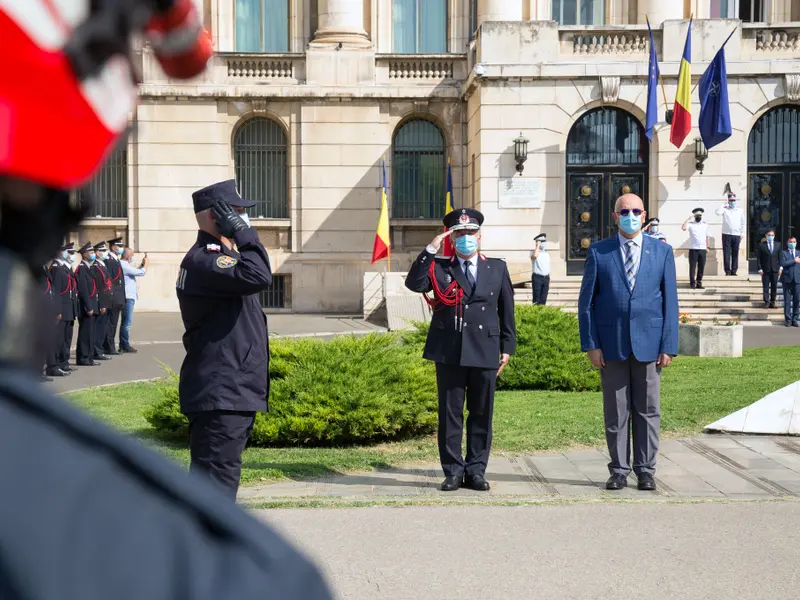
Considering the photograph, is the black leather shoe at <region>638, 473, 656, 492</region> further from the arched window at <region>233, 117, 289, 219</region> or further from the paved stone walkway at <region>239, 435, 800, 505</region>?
the arched window at <region>233, 117, 289, 219</region>

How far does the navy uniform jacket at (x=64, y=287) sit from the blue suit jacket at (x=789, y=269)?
46.3ft

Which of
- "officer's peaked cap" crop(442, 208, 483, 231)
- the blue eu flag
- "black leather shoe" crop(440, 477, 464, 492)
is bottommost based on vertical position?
"black leather shoe" crop(440, 477, 464, 492)

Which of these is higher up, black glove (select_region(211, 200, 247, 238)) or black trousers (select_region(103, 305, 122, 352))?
black glove (select_region(211, 200, 247, 238))

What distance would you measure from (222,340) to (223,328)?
62mm

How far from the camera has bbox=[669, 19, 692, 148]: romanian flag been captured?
25.7m

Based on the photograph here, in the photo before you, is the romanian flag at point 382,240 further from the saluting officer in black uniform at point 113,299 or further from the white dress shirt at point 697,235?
the saluting officer in black uniform at point 113,299

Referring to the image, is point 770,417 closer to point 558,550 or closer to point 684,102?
point 558,550

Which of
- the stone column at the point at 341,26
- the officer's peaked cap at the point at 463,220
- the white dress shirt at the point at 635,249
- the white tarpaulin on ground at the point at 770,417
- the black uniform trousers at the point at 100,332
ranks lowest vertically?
the white tarpaulin on ground at the point at 770,417

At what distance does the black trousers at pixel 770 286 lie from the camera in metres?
24.9

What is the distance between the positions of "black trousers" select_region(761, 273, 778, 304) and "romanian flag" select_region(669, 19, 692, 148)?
3.71 m

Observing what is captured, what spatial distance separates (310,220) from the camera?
30.6 metres

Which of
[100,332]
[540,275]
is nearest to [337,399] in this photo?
[100,332]

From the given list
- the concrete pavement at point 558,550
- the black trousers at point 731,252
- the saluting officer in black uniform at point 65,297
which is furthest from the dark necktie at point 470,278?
the black trousers at point 731,252

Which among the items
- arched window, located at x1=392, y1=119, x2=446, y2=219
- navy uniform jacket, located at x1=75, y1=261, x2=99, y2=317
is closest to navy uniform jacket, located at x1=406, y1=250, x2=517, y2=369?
navy uniform jacket, located at x1=75, y1=261, x2=99, y2=317
